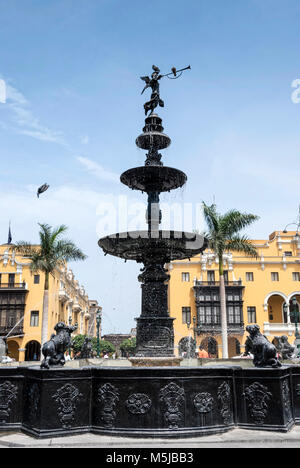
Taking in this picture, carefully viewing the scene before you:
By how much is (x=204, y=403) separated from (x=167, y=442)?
2.71 feet

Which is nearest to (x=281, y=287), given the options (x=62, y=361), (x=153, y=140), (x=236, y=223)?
(x=236, y=223)

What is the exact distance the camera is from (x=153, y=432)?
227 inches

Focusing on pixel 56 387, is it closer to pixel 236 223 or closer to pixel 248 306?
pixel 236 223

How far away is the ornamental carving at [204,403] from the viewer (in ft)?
19.7

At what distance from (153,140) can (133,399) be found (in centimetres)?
601

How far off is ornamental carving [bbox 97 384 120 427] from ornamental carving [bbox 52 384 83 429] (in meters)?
0.34

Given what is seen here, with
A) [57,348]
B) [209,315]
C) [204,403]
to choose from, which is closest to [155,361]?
[204,403]

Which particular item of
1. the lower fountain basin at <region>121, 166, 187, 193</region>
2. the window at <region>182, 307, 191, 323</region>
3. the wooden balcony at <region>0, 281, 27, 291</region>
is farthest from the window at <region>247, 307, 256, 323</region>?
the lower fountain basin at <region>121, 166, 187, 193</region>

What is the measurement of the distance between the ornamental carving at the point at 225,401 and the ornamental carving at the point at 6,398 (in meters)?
3.21

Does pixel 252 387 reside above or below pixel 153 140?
below

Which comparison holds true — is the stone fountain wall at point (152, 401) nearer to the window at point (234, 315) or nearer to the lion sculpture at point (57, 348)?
the lion sculpture at point (57, 348)

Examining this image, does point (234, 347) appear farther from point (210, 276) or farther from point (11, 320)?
point (11, 320)

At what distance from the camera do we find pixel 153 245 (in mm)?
8664
